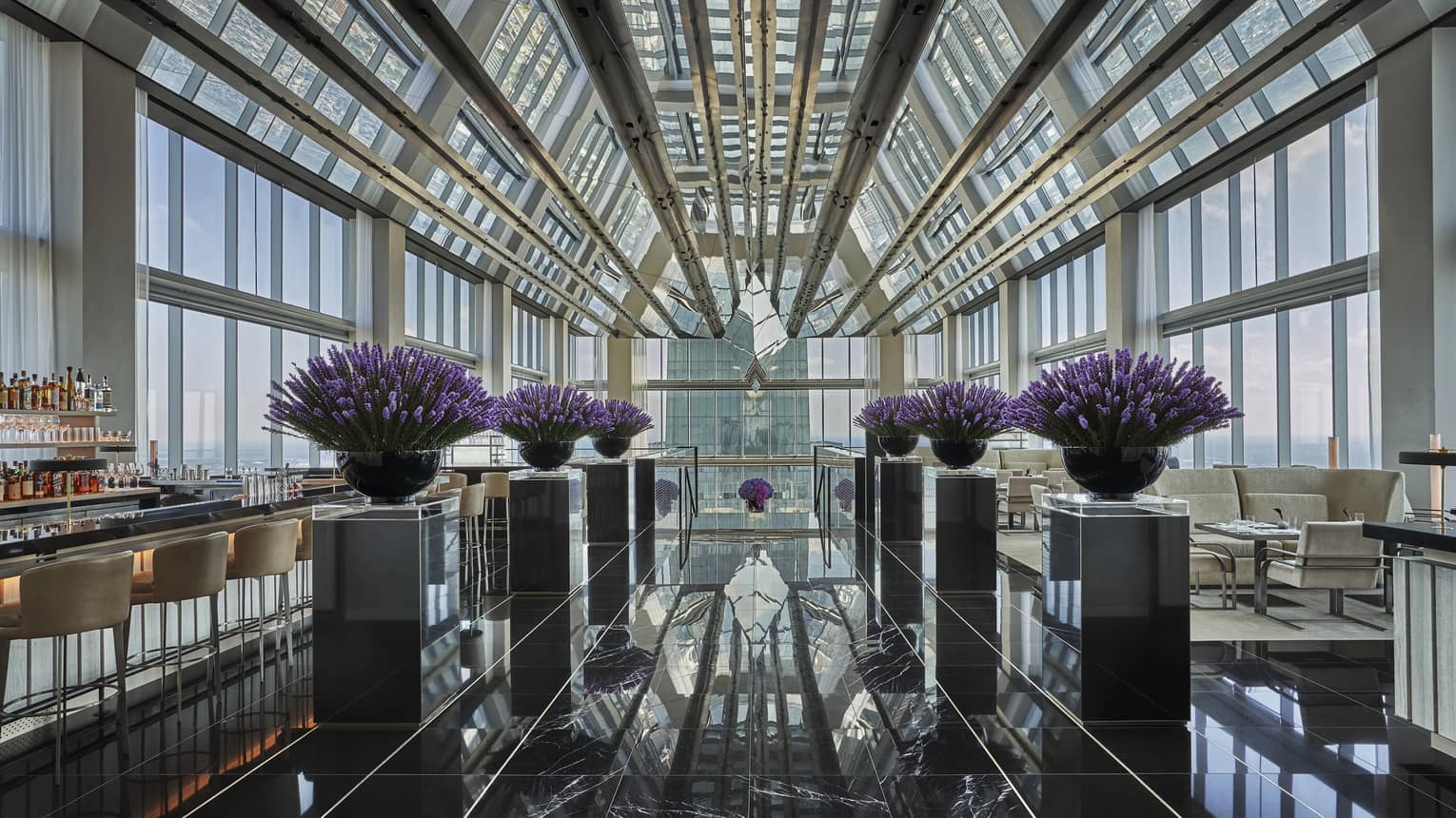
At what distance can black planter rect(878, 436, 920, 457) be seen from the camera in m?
9.07

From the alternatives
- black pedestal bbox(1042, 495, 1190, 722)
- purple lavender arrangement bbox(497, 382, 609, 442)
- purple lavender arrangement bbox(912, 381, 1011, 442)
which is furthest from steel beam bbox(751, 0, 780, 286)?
black pedestal bbox(1042, 495, 1190, 722)

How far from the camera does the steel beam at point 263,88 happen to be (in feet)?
13.8

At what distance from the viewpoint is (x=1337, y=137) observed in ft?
31.0

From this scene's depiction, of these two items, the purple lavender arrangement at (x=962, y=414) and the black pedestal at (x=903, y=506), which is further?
the black pedestal at (x=903, y=506)

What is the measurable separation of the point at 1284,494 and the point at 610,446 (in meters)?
7.53

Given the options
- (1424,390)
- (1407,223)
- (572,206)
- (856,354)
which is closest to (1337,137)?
(1407,223)

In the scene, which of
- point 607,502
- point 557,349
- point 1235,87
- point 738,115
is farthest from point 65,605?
point 557,349

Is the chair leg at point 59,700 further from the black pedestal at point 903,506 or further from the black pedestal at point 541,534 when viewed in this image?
the black pedestal at point 903,506

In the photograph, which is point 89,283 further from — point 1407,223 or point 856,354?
point 856,354

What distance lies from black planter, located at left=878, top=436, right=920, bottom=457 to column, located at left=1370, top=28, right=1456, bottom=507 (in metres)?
4.99

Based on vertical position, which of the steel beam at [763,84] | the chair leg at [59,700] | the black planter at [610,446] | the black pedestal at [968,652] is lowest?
the black pedestal at [968,652]

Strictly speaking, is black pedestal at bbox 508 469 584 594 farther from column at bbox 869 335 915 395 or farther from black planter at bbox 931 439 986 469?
column at bbox 869 335 915 395

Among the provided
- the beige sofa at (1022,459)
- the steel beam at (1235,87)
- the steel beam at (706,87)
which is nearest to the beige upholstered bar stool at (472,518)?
the steel beam at (706,87)

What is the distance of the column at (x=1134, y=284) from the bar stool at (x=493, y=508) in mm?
10156
